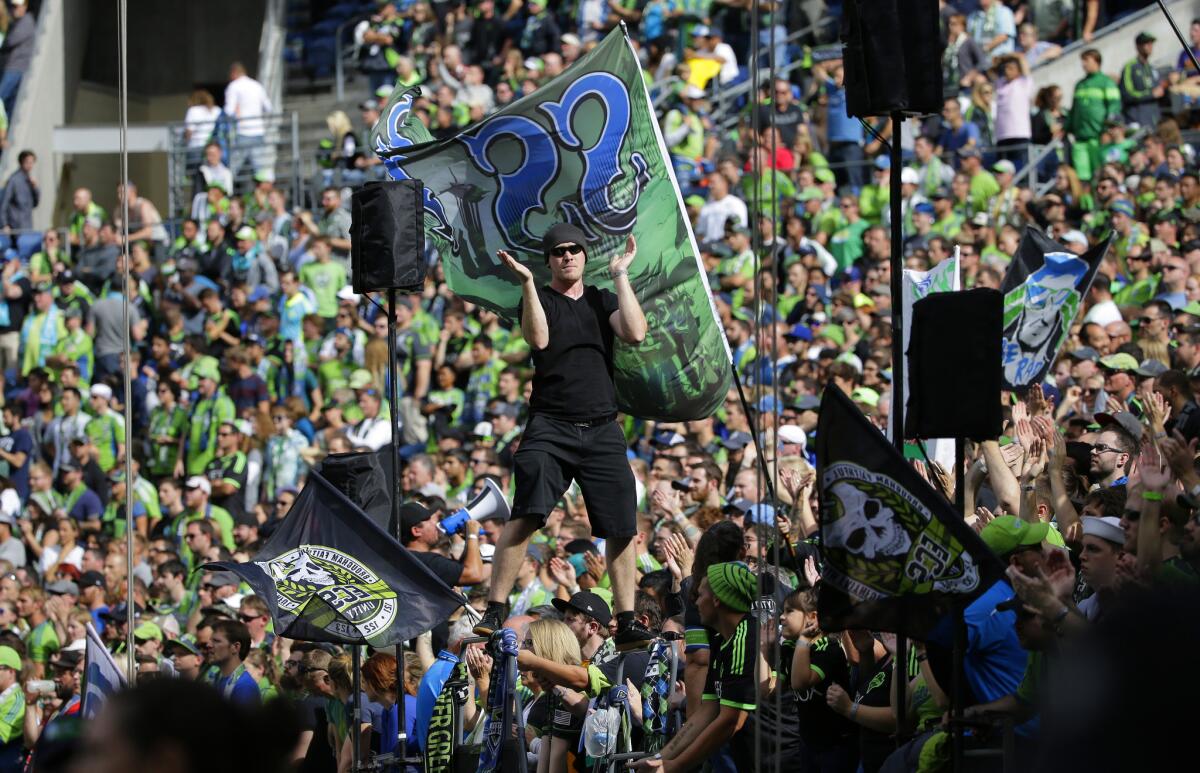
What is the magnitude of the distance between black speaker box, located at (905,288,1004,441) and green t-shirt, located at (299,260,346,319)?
11.1 metres

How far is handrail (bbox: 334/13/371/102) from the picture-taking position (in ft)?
80.7

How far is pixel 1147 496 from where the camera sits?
5.38 m

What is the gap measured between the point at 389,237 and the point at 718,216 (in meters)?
7.71

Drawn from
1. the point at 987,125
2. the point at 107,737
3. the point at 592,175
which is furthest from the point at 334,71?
the point at 107,737

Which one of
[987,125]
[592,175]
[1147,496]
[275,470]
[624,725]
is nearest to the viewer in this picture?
[1147,496]

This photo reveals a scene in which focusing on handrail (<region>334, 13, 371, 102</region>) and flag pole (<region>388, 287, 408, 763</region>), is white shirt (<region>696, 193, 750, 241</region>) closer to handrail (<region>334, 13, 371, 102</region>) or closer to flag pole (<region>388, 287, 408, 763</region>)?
flag pole (<region>388, 287, 408, 763</region>)

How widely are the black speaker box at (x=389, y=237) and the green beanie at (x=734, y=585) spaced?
2.03 metres

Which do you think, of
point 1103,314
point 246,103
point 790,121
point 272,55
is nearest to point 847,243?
point 790,121

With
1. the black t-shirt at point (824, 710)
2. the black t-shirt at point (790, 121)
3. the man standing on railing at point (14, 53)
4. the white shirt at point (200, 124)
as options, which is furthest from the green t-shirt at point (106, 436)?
the man standing on railing at point (14, 53)

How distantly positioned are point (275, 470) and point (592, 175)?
6577 mm

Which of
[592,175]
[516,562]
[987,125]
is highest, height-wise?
[987,125]

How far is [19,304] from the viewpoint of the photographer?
18.7m

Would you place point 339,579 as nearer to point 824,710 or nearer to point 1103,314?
point 824,710

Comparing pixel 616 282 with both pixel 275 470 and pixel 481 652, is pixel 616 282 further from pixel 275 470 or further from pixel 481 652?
pixel 275 470
